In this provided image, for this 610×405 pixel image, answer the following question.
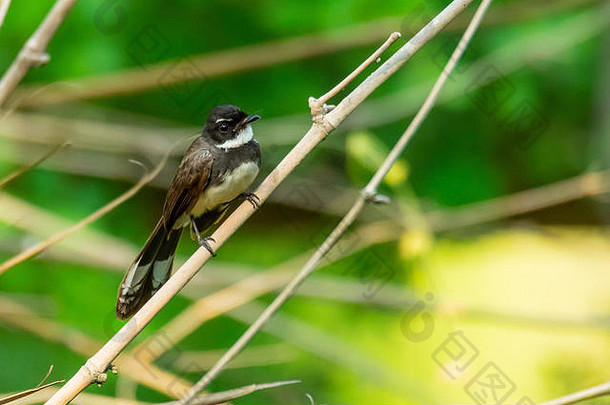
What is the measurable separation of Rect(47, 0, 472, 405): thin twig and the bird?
0.62 m

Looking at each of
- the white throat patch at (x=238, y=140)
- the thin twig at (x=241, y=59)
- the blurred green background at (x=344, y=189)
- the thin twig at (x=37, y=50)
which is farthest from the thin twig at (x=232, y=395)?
the thin twig at (x=241, y=59)

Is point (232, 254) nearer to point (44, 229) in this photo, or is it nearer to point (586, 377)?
point (44, 229)

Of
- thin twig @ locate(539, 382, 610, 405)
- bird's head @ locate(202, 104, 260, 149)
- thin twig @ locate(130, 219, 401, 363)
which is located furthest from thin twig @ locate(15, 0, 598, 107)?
thin twig @ locate(539, 382, 610, 405)

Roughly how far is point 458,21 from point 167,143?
153 cm

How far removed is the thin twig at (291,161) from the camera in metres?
1.55

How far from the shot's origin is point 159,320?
387 cm

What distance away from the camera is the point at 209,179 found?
247 centimetres

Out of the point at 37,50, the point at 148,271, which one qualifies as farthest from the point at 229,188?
the point at 37,50

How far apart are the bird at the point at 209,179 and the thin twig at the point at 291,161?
0.62 m

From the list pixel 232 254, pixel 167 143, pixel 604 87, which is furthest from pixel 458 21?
pixel 232 254

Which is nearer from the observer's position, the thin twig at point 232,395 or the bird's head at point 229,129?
the thin twig at point 232,395

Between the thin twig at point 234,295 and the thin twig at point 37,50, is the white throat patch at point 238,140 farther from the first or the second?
the thin twig at point 37,50

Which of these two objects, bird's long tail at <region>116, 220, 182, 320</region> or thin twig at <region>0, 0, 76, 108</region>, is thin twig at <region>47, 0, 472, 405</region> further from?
thin twig at <region>0, 0, 76, 108</region>

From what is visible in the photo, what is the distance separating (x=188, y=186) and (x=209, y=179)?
0.23ft
